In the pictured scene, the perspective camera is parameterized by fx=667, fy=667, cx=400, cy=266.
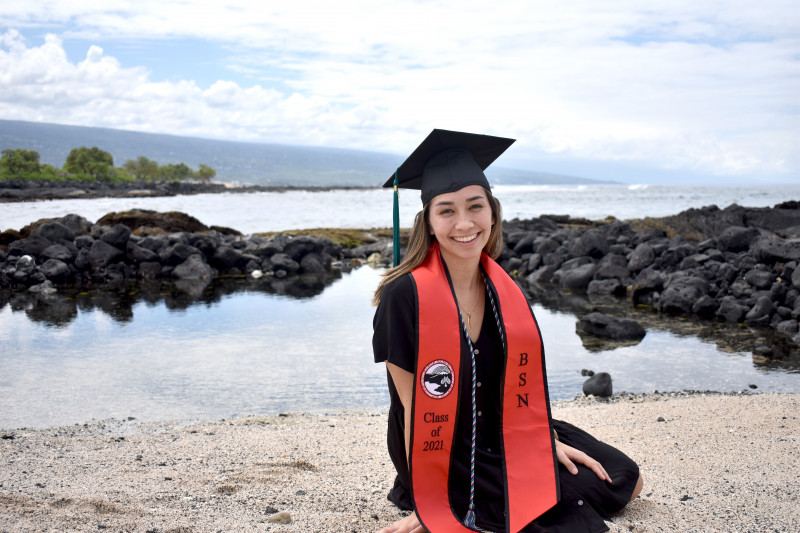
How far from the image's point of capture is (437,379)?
3.09 m

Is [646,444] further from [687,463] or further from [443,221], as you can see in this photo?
[443,221]

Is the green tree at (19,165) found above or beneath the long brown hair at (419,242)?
above

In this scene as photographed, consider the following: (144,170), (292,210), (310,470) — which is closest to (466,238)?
(310,470)

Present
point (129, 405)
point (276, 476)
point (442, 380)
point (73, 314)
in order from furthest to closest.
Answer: point (73, 314) < point (129, 405) < point (276, 476) < point (442, 380)

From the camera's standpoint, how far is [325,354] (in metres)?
8.50

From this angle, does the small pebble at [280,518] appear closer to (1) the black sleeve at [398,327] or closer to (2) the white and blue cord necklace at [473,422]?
(2) the white and blue cord necklace at [473,422]

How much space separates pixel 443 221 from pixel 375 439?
259 centimetres

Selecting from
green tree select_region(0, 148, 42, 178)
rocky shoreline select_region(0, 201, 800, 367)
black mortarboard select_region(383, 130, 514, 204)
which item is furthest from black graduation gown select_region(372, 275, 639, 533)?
green tree select_region(0, 148, 42, 178)

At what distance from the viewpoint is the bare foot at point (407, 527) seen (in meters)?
3.21

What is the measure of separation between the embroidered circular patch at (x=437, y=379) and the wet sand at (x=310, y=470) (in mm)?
938

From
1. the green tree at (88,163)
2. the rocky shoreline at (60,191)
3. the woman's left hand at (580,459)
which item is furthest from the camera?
the green tree at (88,163)

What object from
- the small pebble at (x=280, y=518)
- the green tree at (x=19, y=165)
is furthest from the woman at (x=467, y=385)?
the green tree at (x=19, y=165)

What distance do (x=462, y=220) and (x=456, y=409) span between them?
0.90 meters

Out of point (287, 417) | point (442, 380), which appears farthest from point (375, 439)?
point (442, 380)
